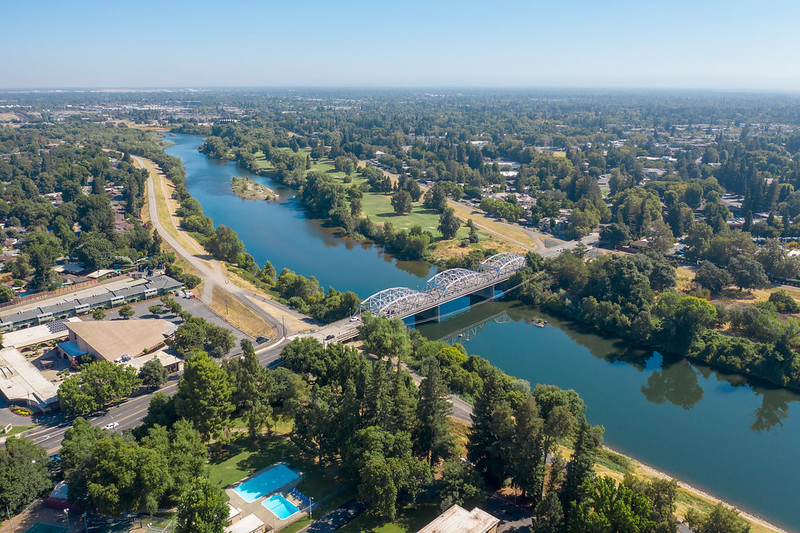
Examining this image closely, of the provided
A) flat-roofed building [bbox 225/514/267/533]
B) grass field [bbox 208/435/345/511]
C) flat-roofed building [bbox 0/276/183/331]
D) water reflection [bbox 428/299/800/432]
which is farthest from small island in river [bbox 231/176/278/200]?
flat-roofed building [bbox 225/514/267/533]

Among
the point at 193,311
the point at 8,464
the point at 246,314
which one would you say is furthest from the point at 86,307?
the point at 8,464

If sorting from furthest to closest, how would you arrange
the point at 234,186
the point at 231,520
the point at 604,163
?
the point at 604,163
the point at 234,186
the point at 231,520

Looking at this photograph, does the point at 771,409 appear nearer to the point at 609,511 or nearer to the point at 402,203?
the point at 609,511

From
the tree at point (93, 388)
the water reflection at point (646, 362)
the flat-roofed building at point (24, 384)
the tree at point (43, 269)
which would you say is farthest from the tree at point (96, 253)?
the water reflection at point (646, 362)

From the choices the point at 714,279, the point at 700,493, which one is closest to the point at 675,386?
the point at 700,493

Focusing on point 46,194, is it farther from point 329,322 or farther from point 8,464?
point 8,464

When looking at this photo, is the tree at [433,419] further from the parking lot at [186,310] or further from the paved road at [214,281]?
the parking lot at [186,310]
